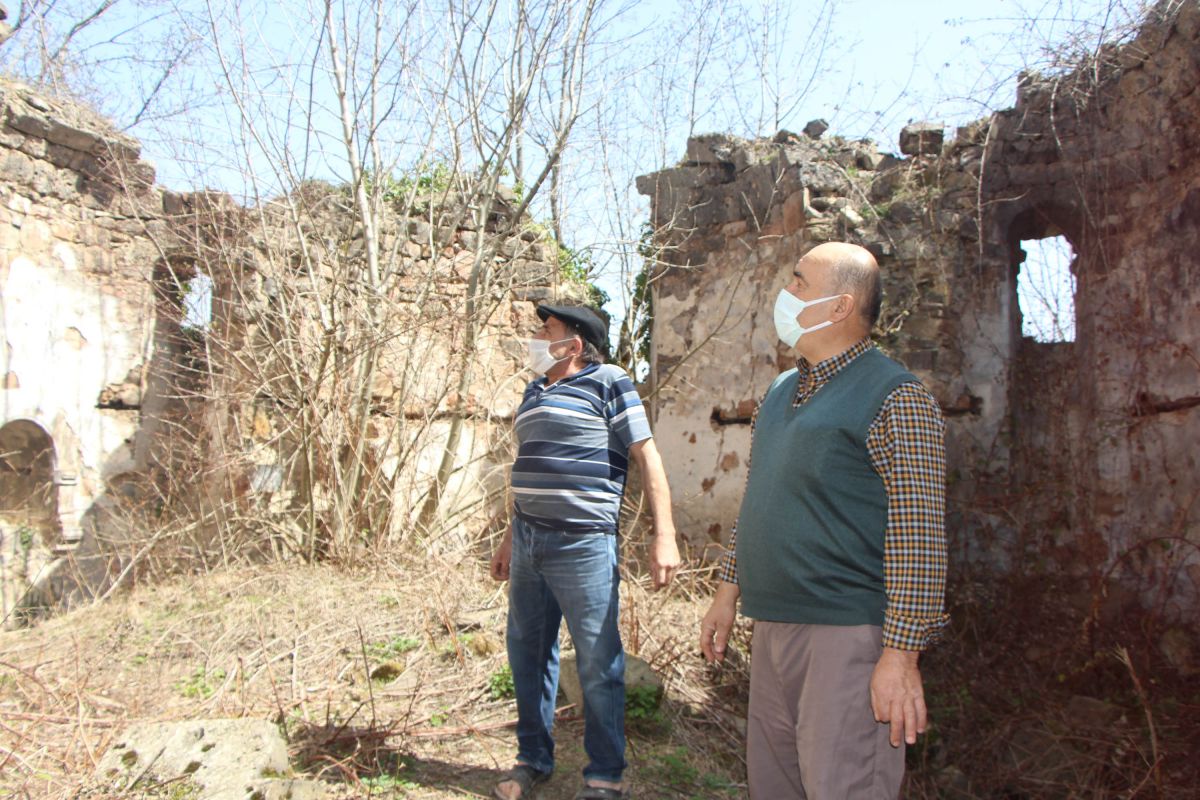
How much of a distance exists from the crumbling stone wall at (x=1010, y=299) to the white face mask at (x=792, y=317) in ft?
9.83

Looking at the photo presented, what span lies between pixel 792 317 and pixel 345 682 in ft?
10.5

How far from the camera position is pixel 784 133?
742 centimetres

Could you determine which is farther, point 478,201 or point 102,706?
point 478,201

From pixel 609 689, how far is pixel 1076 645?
10.2 feet

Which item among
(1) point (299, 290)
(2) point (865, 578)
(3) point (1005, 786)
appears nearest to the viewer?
(2) point (865, 578)

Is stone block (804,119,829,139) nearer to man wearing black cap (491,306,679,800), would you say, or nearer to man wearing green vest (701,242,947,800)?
man wearing black cap (491,306,679,800)

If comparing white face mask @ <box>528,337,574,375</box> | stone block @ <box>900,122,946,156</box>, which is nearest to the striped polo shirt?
white face mask @ <box>528,337,574,375</box>

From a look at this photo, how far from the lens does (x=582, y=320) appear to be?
10.7 ft

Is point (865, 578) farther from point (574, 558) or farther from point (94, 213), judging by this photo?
point (94, 213)

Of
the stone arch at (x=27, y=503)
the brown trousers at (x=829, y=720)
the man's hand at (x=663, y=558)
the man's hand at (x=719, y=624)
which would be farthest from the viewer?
the stone arch at (x=27, y=503)

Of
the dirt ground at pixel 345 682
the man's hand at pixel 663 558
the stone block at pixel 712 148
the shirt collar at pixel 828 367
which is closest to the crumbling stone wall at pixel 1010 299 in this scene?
the stone block at pixel 712 148

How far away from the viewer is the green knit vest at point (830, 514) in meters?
2.06

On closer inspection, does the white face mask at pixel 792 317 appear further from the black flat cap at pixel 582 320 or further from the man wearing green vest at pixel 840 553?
the black flat cap at pixel 582 320

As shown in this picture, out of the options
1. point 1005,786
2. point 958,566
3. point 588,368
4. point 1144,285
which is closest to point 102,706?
point 588,368
